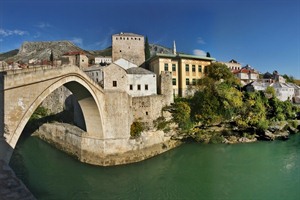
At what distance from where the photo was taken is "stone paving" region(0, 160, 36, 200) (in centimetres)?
382

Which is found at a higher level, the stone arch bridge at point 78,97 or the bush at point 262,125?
the stone arch bridge at point 78,97

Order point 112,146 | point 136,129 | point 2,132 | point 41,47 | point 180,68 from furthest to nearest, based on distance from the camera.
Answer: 1. point 41,47
2. point 180,68
3. point 136,129
4. point 112,146
5. point 2,132

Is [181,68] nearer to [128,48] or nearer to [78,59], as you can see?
[128,48]

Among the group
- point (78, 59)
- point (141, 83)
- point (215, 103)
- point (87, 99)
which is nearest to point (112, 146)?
point (87, 99)

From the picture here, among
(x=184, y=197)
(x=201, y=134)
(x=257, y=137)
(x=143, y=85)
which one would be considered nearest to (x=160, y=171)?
(x=184, y=197)

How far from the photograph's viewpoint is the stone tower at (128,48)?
105 ft

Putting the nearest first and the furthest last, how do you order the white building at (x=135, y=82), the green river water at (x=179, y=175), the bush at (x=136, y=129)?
the green river water at (x=179, y=175) → the bush at (x=136, y=129) → the white building at (x=135, y=82)

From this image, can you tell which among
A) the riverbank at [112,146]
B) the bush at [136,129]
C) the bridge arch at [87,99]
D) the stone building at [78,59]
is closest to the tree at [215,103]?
the riverbank at [112,146]

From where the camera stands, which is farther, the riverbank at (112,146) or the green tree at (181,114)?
the green tree at (181,114)

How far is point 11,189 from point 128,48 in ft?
96.9

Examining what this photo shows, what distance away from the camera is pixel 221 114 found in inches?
871

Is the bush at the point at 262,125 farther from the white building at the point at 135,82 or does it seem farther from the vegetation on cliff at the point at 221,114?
the white building at the point at 135,82

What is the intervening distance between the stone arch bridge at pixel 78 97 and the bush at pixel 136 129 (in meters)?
0.35

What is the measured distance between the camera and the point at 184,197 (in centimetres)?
1241
